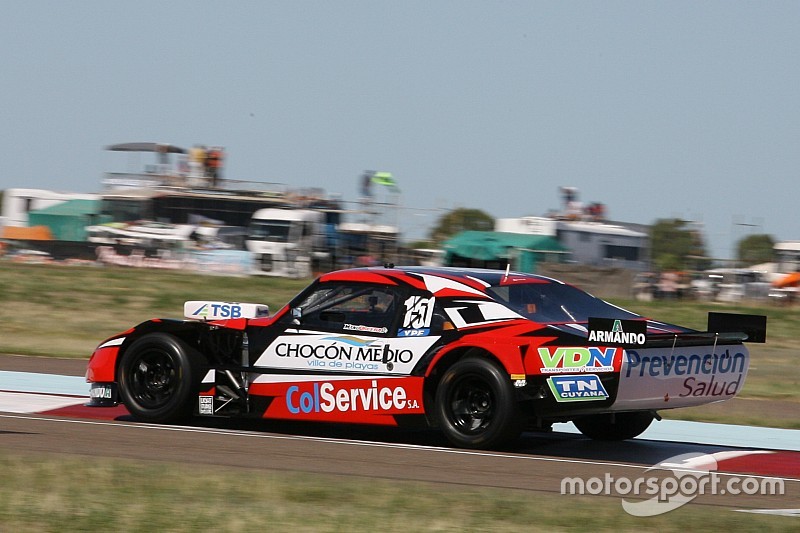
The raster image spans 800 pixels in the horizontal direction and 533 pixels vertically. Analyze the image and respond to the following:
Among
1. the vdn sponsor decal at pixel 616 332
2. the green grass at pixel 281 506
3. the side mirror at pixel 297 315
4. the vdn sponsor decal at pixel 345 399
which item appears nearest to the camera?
the green grass at pixel 281 506

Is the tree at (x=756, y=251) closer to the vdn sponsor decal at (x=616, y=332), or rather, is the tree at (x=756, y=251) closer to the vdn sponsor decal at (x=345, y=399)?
the vdn sponsor decal at (x=345, y=399)

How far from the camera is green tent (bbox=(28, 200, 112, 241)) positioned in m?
28.3

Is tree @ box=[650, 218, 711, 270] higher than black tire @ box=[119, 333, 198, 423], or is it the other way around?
tree @ box=[650, 218, 711, 270]

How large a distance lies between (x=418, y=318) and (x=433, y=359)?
1.33 ft

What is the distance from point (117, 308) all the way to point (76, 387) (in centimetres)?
880

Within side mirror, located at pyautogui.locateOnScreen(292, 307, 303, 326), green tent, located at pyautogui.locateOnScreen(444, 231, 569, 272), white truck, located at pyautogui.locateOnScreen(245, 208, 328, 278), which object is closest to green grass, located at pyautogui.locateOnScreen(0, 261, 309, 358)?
white truck, located at pyautogui.locateOnScreen(245, 208, 328, 278)

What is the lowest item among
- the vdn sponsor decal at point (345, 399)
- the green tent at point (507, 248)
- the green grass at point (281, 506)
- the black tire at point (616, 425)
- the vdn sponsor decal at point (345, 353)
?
the green grass at point (281, 506)

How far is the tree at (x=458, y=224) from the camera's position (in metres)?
25.2

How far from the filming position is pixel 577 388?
294 inches

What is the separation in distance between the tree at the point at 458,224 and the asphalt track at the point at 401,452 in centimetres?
1560

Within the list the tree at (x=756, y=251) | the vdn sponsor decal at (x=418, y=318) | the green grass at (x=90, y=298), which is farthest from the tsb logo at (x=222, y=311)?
the tree at (x=756, y=251)

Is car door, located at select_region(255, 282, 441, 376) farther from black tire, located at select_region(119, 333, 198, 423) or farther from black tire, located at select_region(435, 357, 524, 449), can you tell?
black tire, located at select_region(119, 333, 198, 423)

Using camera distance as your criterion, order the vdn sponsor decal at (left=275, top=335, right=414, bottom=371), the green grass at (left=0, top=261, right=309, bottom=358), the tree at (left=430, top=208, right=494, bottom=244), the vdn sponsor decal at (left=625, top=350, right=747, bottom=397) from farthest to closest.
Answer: the tree at (left=430, top=208, right=494, bottom=244)
the green grass at (left=0, top=261, right=309, bottom=358)
the vdn sponsor decal at (left=275, top=335, right=414, bottom=371)
the vdn sponsor decal at (left=625, top=350, right=747, bottom=397)

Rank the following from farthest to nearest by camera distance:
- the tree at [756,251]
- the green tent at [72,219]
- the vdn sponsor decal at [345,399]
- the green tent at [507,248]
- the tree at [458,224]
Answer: the green tent at [72,219] → the tree at [458,224] → the tree at [756,251] → the green tent at [507,248] → the vdn sponsor decal at [345,399]
